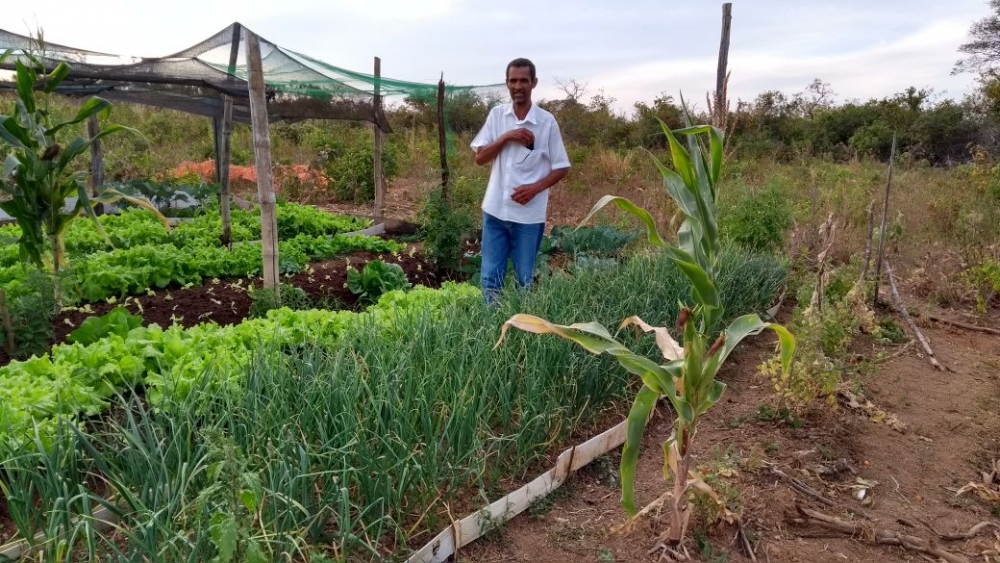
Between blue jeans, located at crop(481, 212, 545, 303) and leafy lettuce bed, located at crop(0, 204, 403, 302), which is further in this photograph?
leafy lettuce bed, located at crop(0, 204, 403, 302)

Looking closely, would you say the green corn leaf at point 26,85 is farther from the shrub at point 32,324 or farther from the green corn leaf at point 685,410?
the green corn leaf at point 685,410

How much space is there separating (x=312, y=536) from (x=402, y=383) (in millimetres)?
692

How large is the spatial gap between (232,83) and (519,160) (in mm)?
3561

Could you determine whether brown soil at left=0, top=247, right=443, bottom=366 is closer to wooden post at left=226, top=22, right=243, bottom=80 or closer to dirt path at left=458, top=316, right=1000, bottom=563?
dirt path at left=458, top=316, right=1000, bottom=563

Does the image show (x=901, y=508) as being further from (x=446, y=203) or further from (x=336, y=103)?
(x=336, y=103)

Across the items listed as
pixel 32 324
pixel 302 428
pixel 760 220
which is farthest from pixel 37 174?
pixel 760 220

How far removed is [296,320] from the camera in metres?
3.58

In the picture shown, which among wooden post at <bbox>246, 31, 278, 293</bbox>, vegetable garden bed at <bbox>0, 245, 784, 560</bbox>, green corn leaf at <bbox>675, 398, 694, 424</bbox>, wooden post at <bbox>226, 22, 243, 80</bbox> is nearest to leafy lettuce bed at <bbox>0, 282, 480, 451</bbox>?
vegetable garden bed at <bbox>0, 245, 784, 560</bbox>

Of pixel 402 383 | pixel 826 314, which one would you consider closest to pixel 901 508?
pixel 826 314

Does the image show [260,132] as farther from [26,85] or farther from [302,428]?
[302,428]

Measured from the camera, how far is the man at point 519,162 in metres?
4.08

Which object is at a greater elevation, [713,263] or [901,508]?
[713,263]

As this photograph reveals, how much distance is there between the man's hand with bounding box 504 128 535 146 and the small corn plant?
206 cm

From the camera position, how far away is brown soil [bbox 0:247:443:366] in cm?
435
